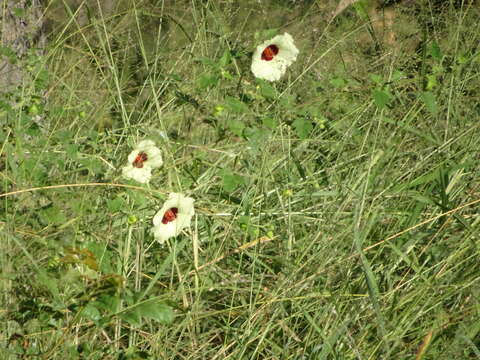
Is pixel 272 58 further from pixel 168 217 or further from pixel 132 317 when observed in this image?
pixel 132 317

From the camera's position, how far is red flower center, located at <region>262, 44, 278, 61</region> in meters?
1.82

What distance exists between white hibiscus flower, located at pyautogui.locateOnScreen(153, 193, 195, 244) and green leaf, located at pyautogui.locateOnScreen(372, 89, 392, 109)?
1.85 ft

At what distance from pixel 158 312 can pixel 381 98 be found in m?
0.85

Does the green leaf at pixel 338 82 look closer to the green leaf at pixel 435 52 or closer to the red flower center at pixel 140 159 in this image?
the green leaf at pixel 435 52

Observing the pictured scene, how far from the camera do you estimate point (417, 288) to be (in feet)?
4.77

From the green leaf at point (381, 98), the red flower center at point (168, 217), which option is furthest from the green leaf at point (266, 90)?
the red flower center at point (168, 217)

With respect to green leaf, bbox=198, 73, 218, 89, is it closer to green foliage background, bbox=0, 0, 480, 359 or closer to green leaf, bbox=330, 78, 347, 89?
green foliage background, bbox=0, 0, 480, 359

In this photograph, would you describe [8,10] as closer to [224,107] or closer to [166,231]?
[224,107]

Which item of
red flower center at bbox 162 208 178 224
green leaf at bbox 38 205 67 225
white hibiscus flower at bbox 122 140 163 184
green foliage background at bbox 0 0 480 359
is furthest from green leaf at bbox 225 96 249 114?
green leaf at bbox 38 205 67 225

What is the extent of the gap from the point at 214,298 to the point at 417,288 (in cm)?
→ 45

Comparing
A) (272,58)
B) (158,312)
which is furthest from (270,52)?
(158,312)

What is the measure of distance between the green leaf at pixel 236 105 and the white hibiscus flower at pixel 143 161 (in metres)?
0.27

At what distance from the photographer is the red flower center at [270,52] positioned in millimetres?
1817

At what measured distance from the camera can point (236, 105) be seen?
1781 mm
